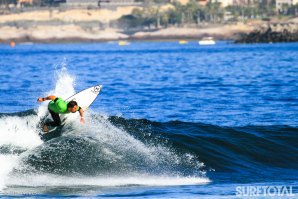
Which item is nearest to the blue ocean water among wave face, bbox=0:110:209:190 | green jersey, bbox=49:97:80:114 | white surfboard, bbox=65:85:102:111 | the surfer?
wave face, bbox=0:110:209:190

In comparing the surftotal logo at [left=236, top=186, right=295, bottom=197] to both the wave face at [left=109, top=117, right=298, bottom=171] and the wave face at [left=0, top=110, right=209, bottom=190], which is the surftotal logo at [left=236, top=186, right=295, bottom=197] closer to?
the wave face at [left=0, top=110, right=209, bottom=190]

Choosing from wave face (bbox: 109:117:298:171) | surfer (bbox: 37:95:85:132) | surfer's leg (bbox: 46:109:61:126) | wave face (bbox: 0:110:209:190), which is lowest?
wave face (bbox: 109:117:298:171)

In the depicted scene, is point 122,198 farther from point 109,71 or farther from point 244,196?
point 109,71

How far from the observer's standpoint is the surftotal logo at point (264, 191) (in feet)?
57.4

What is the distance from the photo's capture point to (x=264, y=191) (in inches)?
708

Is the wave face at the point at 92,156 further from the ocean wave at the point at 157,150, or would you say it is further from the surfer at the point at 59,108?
the surfer at the point at 59,108

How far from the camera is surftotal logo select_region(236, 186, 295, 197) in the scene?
57.4 ft

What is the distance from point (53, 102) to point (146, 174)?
3158mm

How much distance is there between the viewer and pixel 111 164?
2011 centimetres

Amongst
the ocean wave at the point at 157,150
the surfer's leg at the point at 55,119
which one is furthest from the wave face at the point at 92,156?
the surfer's leg at the point at 55,119

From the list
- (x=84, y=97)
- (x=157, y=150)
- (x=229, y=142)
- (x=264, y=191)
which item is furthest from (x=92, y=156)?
(x=229, y=142)

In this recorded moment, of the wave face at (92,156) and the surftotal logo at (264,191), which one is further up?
the wave face at (92,156)

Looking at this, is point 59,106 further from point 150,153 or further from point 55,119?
point 150,153

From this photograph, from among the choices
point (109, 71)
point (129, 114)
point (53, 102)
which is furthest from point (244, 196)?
point (109, 71)
